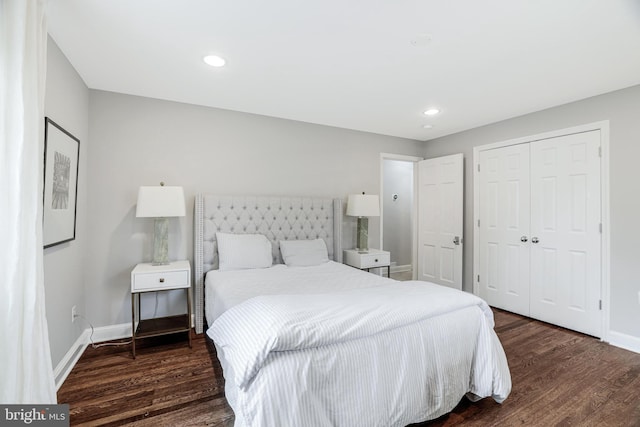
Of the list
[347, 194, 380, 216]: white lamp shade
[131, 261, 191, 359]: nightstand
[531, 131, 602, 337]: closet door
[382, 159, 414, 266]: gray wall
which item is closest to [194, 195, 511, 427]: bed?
[131, 261, 191, 359]: nightstand

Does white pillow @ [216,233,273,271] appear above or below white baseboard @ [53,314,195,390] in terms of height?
above

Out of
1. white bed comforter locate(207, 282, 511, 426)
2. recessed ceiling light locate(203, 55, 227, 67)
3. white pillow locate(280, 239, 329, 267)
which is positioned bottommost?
white bed comforter locate(207, 282, 511, 426)

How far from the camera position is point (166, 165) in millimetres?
3162

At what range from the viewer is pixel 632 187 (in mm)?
2760

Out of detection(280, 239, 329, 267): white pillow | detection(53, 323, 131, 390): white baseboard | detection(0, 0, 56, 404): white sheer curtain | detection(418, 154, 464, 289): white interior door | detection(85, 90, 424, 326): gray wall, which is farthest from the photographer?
detection(418, 154, 464, 289): white interior door

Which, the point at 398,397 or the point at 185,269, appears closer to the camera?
the point at 398,397

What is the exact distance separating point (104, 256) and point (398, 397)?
113 inches

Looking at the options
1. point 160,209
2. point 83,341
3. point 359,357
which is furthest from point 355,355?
point 83,341

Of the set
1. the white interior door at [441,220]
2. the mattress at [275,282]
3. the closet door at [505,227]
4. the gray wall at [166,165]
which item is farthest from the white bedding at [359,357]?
the white interior door at [441,220]

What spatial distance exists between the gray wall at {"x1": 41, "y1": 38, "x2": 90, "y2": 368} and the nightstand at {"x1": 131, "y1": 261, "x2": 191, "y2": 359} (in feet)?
1.45

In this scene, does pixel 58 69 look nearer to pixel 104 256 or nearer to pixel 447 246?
pixel 104 256

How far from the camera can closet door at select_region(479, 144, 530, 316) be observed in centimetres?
359

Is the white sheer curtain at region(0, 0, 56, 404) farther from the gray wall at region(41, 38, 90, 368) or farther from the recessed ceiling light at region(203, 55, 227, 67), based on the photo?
the recessed ceiling light at region(203, 55, 227, 67)

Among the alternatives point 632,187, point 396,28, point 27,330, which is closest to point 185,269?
point 27,330
